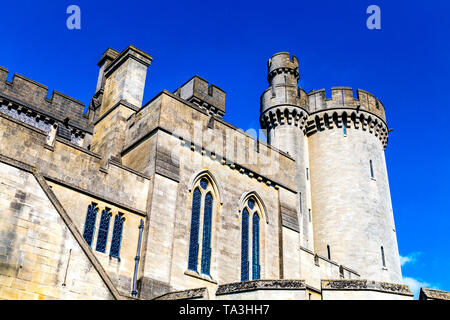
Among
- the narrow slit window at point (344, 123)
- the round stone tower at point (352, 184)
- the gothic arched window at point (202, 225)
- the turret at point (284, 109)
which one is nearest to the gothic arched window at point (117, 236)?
the gothic arched window at point (202, 225)

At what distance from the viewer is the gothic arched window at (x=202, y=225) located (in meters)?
17.4

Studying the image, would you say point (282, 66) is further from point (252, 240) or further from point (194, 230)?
point (194, 230)

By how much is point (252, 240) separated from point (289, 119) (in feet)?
43.8

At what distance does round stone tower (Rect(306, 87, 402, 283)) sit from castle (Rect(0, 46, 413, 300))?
0.09 meters

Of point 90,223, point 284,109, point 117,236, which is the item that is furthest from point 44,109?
point 284,109

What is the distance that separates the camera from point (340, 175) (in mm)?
30172

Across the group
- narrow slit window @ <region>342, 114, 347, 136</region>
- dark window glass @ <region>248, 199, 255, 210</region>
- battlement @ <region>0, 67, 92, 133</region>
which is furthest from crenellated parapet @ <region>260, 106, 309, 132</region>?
battlement @ <region>0, 67, 92, 133</region>

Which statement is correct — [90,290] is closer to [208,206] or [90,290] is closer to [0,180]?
[0,180]

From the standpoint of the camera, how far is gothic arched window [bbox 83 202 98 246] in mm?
15109

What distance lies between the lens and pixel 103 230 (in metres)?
15.6

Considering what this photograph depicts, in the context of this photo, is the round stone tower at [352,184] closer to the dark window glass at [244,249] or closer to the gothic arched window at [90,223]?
the dark window glass at [244,249]
